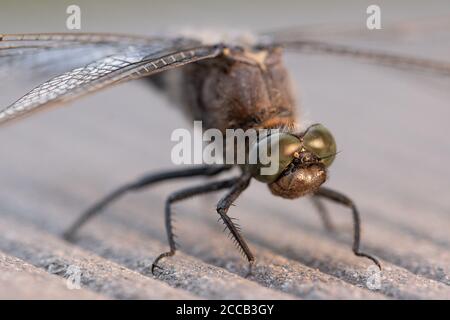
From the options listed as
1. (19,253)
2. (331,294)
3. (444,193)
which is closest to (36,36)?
(19,253)

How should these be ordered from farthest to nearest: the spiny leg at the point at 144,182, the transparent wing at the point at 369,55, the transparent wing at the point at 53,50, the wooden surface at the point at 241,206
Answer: the spiny leg at the point at 144,182 → the transparent wing at the point at 369,55 → the transparent wing at the point at 53,50 → the wooden surface at the point at 241,206

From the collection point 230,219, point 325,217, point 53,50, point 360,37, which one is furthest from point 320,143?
point 360,37

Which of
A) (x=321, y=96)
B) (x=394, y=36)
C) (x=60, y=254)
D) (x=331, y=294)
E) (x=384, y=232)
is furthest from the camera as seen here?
(x=321, y=96)

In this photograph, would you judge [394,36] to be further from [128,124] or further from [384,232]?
[128,124]

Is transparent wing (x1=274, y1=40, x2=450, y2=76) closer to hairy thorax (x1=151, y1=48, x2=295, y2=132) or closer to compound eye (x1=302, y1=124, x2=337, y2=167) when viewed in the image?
hairy thorax (x1=151, y1=48, x2=295, y2=132)

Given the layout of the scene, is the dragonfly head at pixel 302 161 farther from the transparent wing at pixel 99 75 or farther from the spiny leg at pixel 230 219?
Result: the transparent wing at pixel 99 75

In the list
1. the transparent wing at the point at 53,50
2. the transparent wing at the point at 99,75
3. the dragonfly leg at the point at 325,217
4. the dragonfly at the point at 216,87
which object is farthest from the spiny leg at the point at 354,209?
the transparent wing at the point at 53,50

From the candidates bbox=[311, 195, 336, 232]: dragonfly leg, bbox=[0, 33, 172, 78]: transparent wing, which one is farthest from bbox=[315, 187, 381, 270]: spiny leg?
bbox=[0, 33, 172, 78]: transparent wing
